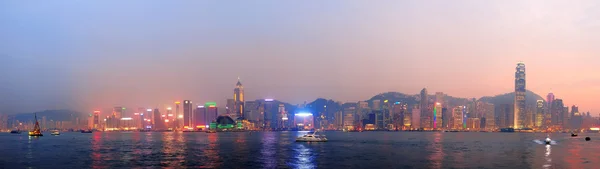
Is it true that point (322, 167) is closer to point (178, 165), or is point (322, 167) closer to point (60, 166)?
point (178, 165)

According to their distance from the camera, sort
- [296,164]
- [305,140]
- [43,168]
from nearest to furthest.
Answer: [43,168] < [296,164] < [305,140]

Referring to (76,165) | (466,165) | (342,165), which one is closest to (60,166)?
(76,165)

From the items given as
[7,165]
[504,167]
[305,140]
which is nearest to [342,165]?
[504,167]

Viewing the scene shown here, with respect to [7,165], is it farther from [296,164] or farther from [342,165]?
[342,165]

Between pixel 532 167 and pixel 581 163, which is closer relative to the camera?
pixel 532 167

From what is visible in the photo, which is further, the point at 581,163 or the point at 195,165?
the point at 581,163

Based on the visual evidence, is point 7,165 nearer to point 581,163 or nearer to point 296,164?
point 296,164

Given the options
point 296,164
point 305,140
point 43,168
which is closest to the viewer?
point 43,168

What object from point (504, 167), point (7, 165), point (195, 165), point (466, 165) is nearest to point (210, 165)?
point (195, 165)
